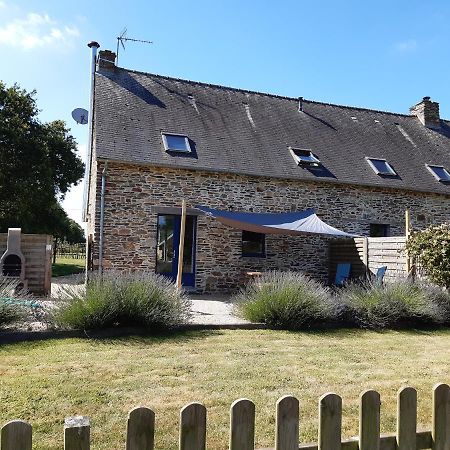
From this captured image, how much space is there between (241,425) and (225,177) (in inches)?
451

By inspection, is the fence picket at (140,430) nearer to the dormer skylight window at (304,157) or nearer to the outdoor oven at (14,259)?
the outdoor oven at (14,259)

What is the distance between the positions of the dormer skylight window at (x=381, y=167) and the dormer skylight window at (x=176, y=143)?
646 centimetres

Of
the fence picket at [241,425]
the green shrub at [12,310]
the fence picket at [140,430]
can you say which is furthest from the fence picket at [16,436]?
the green shrub at [12,310]

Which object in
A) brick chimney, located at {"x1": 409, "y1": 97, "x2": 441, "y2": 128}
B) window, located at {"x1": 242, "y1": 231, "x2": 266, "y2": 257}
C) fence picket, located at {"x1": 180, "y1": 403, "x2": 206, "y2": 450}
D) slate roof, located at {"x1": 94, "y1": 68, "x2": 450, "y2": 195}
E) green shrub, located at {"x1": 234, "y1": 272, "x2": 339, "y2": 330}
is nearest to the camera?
fence picket, located at {"x1": 180, "y1": 403, "x2": 206, "y2": 450}

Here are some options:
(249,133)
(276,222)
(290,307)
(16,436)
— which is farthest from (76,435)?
(249,133)

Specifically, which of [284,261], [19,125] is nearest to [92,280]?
[284,261]

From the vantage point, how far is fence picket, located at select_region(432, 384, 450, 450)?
2078 millimetres

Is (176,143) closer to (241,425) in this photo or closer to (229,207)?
(229,207)

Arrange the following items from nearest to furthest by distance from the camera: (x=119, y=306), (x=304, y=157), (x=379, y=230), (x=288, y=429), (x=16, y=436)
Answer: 1. (x=16, y=436)
2. (x=288, y=429)
3. (x=119, y=306)
4. (x=304, y=157)
5. (x=379, y=230)

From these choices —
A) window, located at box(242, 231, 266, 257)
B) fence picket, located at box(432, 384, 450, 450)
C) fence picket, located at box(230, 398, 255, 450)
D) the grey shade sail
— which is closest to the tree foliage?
the grey shade sail

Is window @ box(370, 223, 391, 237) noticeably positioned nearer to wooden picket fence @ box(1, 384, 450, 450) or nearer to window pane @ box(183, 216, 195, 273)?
window pane @ box(183, 216, 195, 273)

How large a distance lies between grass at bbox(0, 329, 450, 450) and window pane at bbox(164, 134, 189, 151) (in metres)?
7.61

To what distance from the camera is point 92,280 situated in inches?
265

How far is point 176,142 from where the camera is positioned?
519 inches
